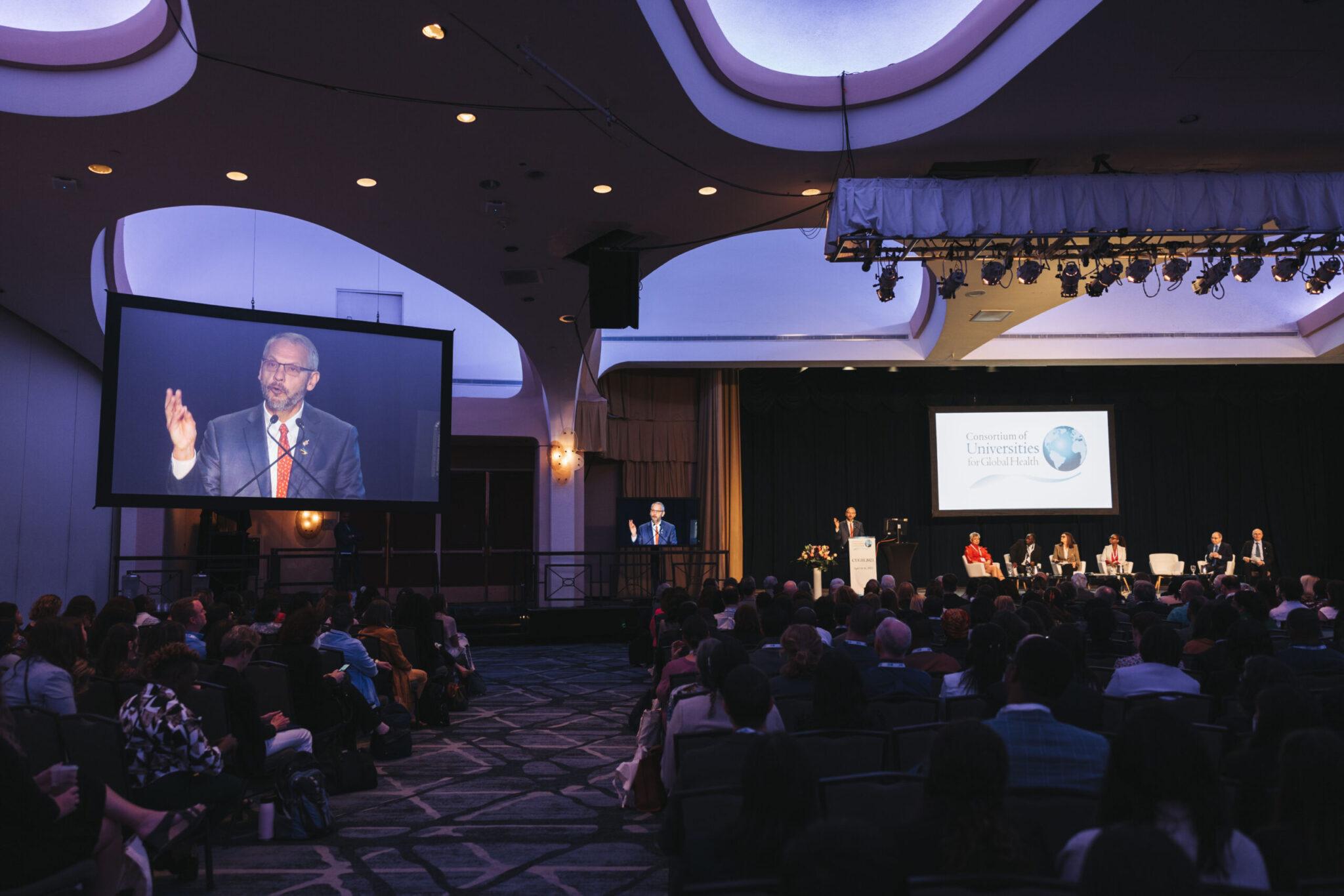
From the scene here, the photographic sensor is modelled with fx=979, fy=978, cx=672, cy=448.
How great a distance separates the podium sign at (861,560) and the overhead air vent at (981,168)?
783 cm

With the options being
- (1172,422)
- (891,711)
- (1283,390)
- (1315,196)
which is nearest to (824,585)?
(1172,422)

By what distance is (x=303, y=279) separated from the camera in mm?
15766

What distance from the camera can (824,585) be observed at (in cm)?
1802

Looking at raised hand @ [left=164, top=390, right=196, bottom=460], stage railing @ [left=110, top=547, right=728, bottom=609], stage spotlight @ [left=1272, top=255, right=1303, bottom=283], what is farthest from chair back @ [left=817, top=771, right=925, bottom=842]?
stage railing @ [left=110, top=547, right=728, bottom=609]

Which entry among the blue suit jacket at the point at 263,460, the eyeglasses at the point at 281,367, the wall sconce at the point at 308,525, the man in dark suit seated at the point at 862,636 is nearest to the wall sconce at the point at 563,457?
the wall sconce at the point at 308,525

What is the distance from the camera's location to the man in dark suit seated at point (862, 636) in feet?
15.2

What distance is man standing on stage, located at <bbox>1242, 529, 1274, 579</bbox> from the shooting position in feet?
48.8

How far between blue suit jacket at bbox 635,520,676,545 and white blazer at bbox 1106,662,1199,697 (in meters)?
12.5

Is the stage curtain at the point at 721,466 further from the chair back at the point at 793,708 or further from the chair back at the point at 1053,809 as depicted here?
the chair back at the point at 1053,809

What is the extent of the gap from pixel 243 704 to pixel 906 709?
115 inches

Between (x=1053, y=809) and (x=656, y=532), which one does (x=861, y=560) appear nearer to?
(x=656, y=532)

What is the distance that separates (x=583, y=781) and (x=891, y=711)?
8.00 ft

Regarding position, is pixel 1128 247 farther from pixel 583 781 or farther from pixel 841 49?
pixel 583 781

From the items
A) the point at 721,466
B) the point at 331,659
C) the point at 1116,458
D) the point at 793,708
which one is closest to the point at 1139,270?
the point at 793,708
